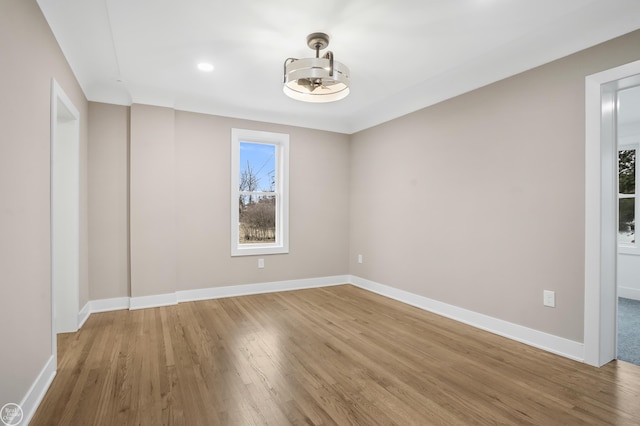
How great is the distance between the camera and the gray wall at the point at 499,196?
2.69 m

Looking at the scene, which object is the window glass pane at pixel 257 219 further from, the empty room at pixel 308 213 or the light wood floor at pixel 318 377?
the light wood floor at pixel 318 377

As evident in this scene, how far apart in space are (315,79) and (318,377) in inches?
92.4

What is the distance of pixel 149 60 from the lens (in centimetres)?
320

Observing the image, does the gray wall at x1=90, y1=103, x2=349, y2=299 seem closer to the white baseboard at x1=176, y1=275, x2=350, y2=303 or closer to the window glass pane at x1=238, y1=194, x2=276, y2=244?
the white baseboard at x1=176, y1=275, x2=350, y2=303

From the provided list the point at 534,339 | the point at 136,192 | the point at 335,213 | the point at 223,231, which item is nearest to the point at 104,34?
the point at 136,192

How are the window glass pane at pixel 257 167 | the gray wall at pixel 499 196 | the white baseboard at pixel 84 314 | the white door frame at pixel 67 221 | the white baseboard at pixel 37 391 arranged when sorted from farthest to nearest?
the window glass pane at pixel 257 167 → the white baseboard at pixel 84 314 → the white door frame at pixel 67 221 → the gray wall at pixel 499 196 → the white baseboard at pixel 37 391

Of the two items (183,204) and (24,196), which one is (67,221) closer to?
(183,204)

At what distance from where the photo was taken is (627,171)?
5145mm

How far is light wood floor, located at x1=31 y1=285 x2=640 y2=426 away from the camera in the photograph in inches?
75.4

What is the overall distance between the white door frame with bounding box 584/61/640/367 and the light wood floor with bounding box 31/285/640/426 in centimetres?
23

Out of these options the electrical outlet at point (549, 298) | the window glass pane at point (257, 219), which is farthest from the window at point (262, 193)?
the electrical outlet at point (549, 298)

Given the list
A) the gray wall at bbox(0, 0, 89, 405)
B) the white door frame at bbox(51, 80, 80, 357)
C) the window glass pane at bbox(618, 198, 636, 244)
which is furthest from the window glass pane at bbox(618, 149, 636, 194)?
the white door frame at bbox(51, 80, 80, 357)

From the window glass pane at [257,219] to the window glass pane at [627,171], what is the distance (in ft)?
18.1

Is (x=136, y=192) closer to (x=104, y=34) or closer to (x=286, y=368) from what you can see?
(x=104, y=34)
